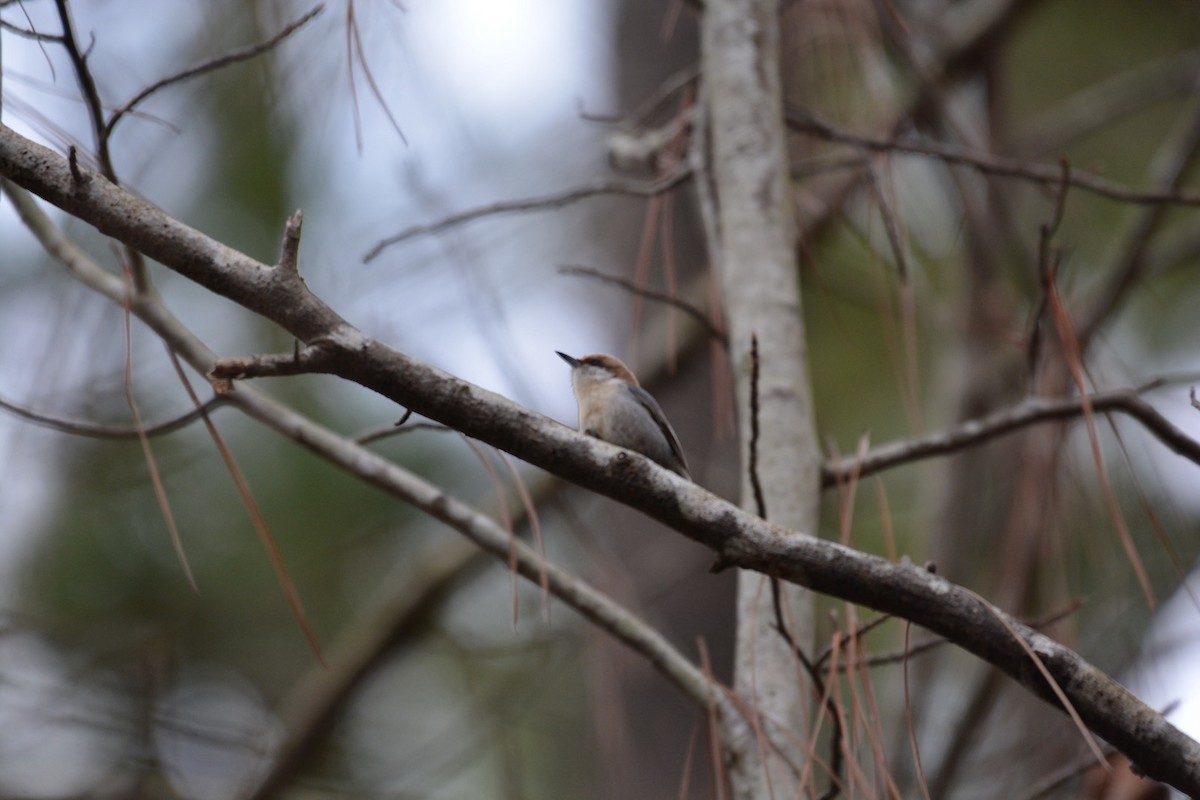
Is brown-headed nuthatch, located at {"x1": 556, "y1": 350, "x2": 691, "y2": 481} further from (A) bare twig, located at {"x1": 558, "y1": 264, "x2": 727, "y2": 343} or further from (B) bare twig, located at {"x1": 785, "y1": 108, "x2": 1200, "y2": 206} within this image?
(B) bare twig, located at {"x1": 785, "y1": 108, "x2": 1200, "y2": 206}

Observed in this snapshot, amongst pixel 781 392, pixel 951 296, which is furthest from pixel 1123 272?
pixel 781 392

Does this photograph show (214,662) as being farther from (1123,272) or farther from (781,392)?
(1123,272)

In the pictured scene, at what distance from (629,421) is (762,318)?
0.43m

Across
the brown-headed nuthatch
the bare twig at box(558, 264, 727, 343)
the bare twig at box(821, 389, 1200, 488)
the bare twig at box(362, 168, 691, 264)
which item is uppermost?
the bare twig at box(362, 168, 691, 264)

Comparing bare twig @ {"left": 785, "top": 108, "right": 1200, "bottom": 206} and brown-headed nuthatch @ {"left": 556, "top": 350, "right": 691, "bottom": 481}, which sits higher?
bare twig @ {"left": 785, "top": 108, "right": 1200, "bottom": 206}

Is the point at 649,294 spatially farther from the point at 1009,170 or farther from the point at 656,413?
the point at 1009,170

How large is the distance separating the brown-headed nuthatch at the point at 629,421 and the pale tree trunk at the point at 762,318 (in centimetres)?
20

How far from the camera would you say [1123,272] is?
3.86m

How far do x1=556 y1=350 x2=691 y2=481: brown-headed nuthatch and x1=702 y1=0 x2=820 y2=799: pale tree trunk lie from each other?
204 millimetres

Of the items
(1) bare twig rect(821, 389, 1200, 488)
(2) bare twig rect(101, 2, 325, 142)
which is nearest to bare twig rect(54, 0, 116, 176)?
(2) bare twig rect(101, 2, 325, 142)

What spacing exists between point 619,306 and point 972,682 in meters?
2.21

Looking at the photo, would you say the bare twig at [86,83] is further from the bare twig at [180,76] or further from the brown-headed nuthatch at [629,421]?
the brown-headed nuthatch at [629,421]

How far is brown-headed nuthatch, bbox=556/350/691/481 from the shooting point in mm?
2703

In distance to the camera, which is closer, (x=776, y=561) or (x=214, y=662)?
(x=776, y=561)
